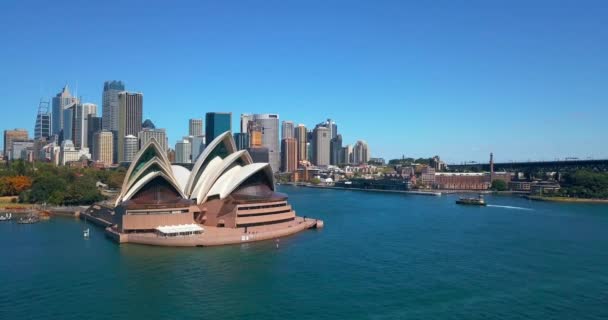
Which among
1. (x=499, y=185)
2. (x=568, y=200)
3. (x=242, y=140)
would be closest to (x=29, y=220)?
(x=568, y=200)

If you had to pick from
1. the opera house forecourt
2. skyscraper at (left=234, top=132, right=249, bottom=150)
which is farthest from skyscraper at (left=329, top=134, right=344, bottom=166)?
the opera house forecourt

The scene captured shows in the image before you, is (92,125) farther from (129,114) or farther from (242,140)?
(242,140)

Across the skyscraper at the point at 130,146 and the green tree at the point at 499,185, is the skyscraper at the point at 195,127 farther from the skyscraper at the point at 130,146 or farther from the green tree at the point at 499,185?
the green tree at the point at 499,185

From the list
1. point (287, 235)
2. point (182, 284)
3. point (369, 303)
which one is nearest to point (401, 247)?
point (287, 235)

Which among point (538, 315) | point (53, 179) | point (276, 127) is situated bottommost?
point (538, 315)

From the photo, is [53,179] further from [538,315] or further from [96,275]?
[538,315]

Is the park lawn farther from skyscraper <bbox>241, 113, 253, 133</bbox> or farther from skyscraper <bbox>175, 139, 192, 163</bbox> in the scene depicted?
skyscraper <bbox>241, 113, 253, 133</bbox>
